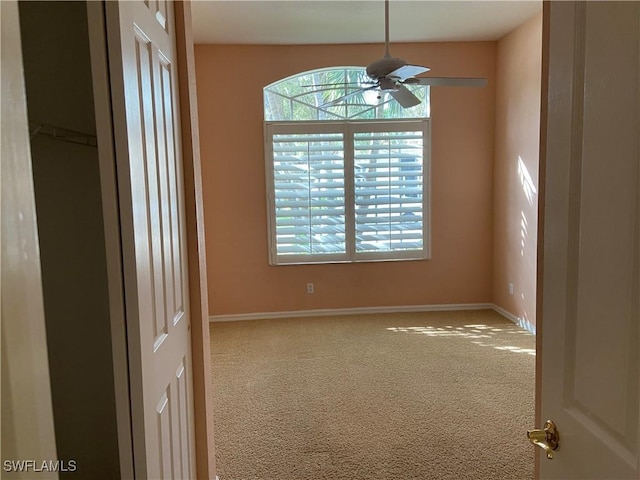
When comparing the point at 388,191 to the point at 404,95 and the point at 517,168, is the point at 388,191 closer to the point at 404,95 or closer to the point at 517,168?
the point at 517,168

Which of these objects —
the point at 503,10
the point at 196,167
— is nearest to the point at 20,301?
the point at 196,167

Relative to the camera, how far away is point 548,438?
1025 millimetres

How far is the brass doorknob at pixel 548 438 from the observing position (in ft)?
3.31

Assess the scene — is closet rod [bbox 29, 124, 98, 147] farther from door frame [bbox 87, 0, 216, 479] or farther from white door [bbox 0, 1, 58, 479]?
white door [bbox 0, 1, 58, 479]

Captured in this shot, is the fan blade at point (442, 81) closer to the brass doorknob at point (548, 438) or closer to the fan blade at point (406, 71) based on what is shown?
the fan blade at point (406, 71)

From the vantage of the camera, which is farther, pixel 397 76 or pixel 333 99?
pixel 333 99

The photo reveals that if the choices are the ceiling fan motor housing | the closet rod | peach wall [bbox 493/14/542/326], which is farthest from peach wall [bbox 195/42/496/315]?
the closet rod

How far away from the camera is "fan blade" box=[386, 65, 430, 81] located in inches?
113

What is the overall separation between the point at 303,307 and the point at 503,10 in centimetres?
361

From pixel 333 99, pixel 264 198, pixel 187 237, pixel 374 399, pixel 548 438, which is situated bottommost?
pixel 374 399

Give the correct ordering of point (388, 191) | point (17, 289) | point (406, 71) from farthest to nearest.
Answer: point (388, 191) < point (406, 71) < point (17, 289)

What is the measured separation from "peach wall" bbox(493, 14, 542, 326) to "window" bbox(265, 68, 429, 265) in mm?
826

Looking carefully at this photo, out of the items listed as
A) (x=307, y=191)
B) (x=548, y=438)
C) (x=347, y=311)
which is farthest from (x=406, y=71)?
(x=347, y=311)

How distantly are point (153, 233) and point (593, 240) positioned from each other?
109 centimetres
